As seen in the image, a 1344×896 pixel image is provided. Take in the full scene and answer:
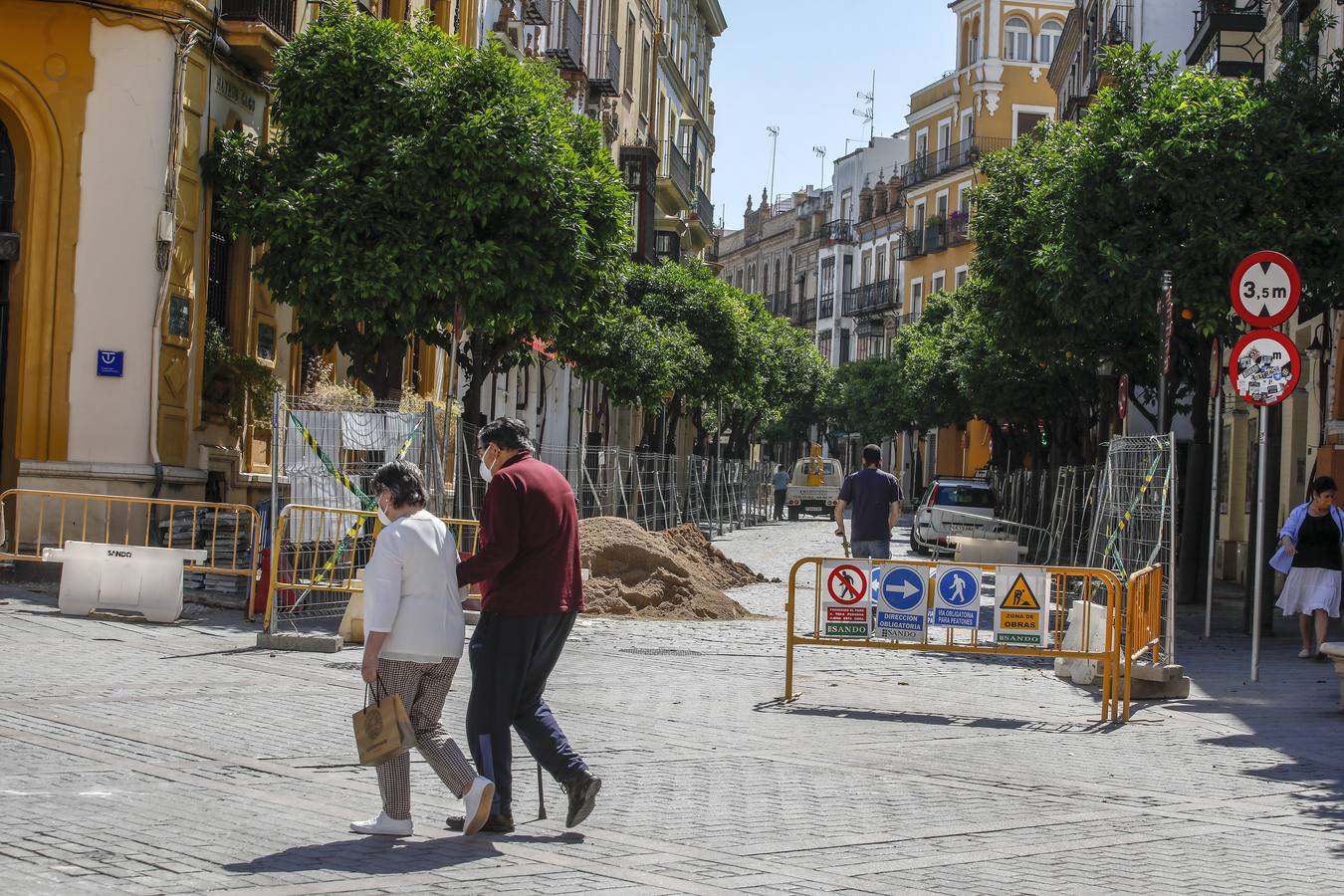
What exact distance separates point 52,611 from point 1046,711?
8704 millimetres

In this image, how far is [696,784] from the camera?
29.5 ft

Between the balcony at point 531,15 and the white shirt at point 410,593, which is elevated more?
the balcony at point 531,15

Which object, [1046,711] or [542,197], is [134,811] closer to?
[1046,711]

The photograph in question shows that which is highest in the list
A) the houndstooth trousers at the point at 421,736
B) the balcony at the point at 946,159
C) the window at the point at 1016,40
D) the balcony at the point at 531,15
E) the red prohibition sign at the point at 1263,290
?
the window at the point at 1016,40

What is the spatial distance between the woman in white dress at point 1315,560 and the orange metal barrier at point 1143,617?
3.15 meters

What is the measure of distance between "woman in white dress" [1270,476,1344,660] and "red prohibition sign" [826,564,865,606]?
5567 millimetres

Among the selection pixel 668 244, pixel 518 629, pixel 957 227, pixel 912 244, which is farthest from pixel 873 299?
pixel 518 629

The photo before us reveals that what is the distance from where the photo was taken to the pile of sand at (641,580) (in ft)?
66.3

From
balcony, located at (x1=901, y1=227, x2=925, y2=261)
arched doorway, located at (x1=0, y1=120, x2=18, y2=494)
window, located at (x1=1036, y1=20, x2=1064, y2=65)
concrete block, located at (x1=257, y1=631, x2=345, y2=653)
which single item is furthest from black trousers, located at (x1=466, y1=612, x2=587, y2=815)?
balcony, located at (x1=901, y1=227, x2=925, y2=261)

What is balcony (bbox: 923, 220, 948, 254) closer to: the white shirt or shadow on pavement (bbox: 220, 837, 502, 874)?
the white shirt

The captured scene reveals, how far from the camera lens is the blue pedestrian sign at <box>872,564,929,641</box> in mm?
12578

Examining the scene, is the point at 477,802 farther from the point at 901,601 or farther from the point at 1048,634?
the point at 1048,634

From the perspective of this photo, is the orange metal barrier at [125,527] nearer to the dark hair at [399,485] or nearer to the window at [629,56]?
the dark hair at [399,485]

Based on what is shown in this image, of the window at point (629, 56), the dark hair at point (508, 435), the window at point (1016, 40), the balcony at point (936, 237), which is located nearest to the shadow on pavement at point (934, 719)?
the dark hair at point (508, 435)
